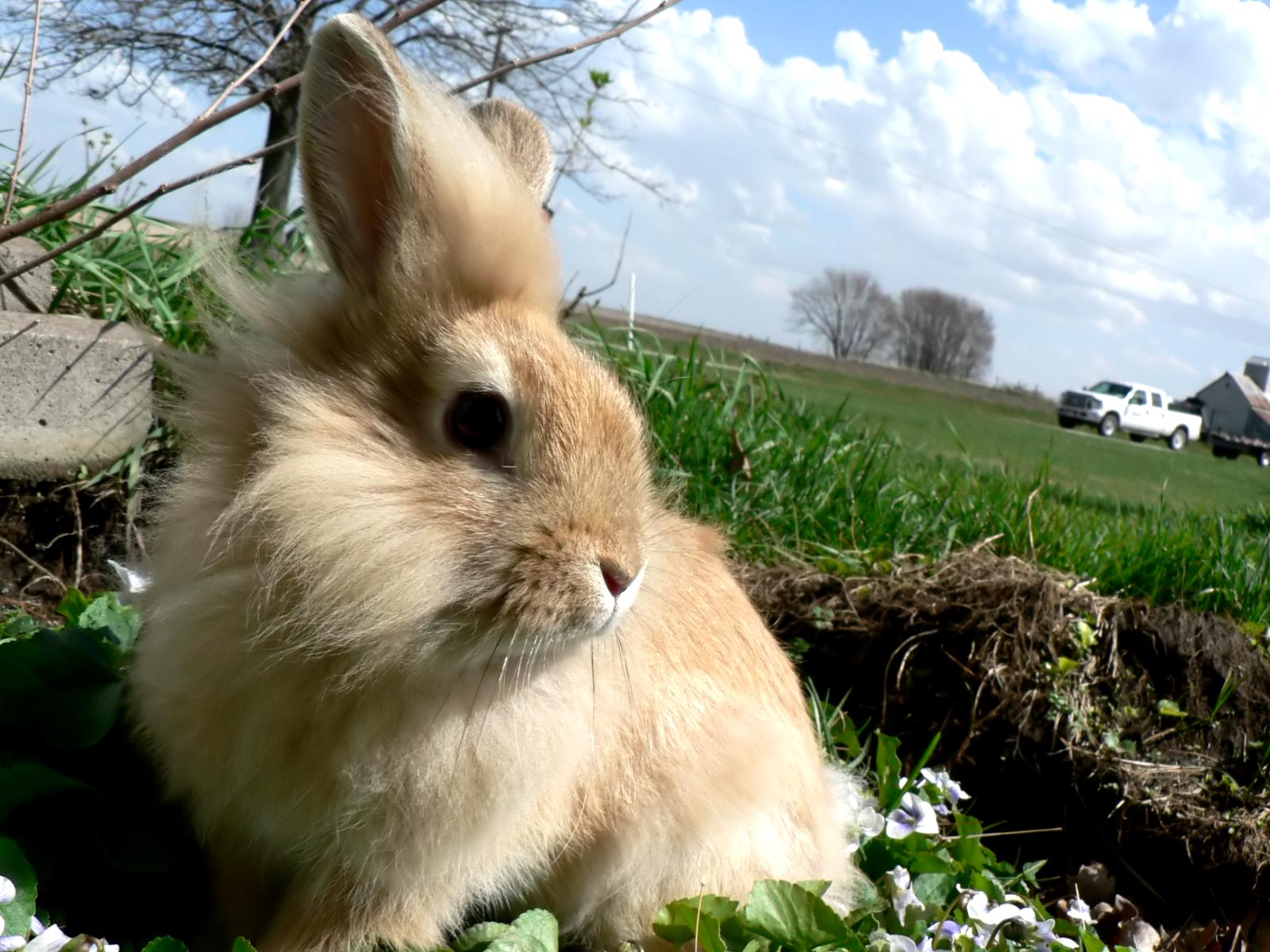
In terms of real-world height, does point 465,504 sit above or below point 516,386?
below

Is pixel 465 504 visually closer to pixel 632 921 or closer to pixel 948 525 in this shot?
pixel 632 921

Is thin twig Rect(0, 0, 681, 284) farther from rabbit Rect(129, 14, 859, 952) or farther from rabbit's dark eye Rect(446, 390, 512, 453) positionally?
rabbit's dark eye Rect(446, 390, 512, 453)

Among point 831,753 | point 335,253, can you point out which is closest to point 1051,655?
point 831,753

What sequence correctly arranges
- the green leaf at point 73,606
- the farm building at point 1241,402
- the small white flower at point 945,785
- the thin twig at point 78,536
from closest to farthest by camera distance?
the green leaf at point 73,606, the small white flower at point 945,785, the thin twig at point 78,536, the farm building at point 1241,402

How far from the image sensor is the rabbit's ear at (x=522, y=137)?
263 centimetres

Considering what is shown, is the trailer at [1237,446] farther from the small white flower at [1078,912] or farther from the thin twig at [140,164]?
the thin twig at [140,164]

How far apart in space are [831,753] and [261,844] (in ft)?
7.20

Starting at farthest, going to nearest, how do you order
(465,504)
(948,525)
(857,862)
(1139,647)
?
1. (948,525)
2. (1139,647)
3. (857,862)
4. (465,504)

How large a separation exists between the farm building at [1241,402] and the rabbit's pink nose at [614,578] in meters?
10.1

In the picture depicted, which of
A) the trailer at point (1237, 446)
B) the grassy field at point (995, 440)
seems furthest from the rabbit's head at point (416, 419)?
the trailer at point (1237, 446)

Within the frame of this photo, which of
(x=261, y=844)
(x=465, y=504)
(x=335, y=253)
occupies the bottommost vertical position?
(x=261, y=844)

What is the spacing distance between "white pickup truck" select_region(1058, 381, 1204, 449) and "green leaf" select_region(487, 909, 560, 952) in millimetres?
11862

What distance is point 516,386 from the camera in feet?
6.55

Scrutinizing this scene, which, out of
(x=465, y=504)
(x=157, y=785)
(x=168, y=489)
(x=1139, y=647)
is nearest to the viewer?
(x=465, y=504)
